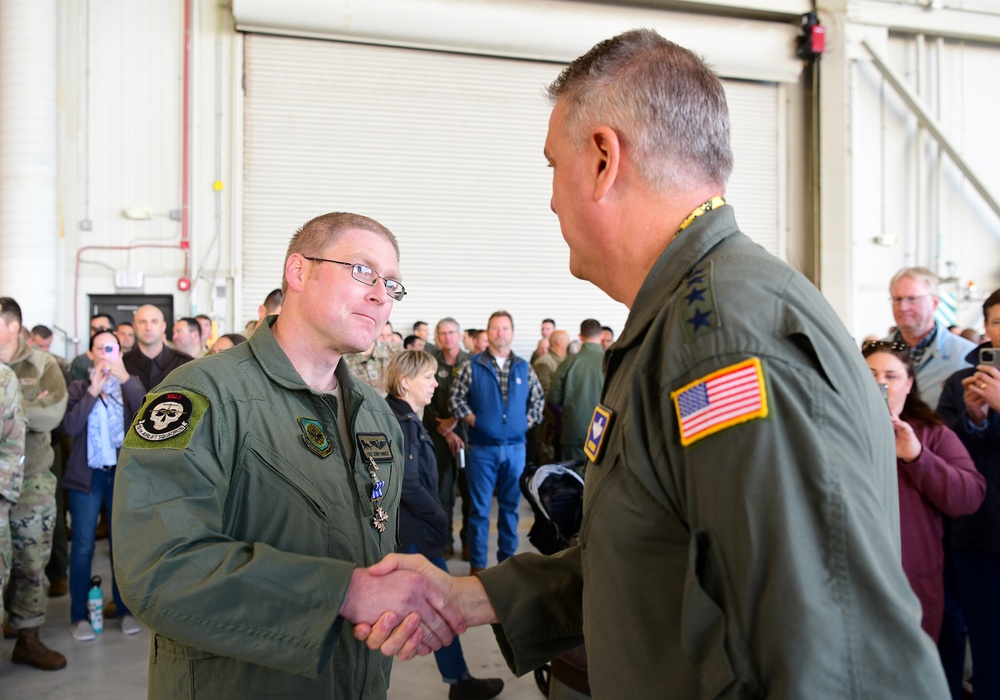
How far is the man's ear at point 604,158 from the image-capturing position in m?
1.14

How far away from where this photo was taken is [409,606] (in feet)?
5.05

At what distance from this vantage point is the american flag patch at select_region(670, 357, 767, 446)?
85 cm

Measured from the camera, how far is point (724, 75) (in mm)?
11555

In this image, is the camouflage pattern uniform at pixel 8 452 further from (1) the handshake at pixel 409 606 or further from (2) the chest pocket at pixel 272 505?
(1) the handshake at pixel 409 606

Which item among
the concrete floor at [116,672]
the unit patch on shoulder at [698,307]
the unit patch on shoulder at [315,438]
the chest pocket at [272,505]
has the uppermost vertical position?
the unit patch on shoulder at [698,307]

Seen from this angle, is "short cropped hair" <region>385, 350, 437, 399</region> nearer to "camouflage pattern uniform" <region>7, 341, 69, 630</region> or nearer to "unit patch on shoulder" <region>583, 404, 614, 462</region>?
"camouflage pattern uniform" <region>7, 341, 69, 630</region>

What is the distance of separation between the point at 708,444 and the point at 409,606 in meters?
0.89

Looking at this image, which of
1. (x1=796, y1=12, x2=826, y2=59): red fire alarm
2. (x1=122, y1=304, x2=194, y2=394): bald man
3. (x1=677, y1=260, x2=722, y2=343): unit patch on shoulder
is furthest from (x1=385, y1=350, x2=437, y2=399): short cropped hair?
(x1=796, y1=12, x2=826, y2=59): red fire alarm

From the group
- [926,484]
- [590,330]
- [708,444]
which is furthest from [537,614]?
[590,330]

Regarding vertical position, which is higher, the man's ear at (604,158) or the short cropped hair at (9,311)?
the man's ear at (604,158)

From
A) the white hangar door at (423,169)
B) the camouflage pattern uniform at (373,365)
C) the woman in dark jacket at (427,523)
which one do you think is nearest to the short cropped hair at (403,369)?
the woman in dark jacket at (427,523)

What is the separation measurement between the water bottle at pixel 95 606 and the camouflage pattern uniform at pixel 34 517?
0.91 feet

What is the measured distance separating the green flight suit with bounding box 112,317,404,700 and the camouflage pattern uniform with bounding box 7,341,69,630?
310 centimetres

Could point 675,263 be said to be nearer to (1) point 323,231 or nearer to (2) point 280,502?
(2) point 280,502
